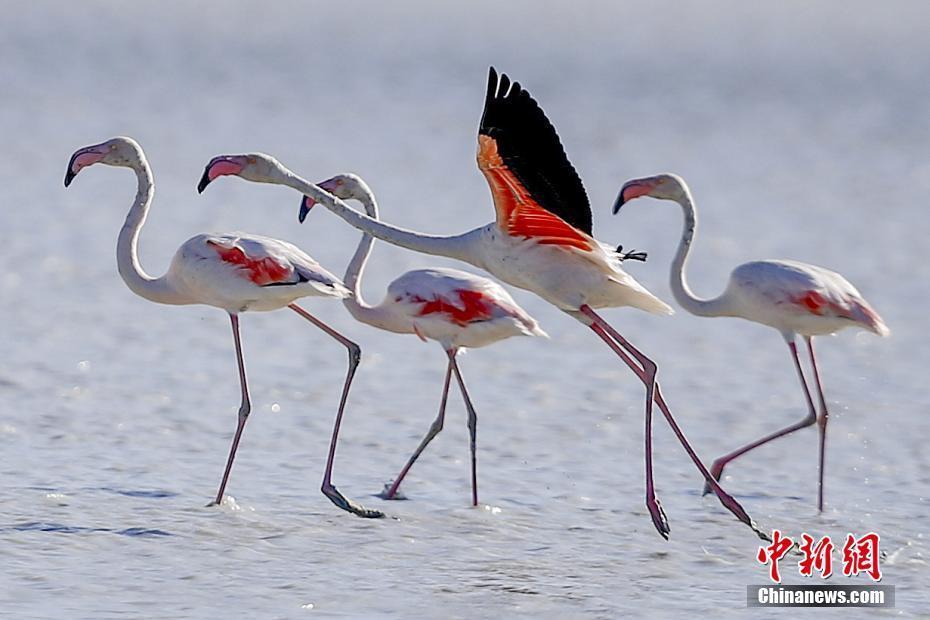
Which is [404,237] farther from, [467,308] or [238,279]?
[467,308]

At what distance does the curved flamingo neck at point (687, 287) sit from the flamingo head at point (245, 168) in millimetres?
2308

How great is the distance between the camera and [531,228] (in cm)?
653

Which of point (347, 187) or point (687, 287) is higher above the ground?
point (347, 187)

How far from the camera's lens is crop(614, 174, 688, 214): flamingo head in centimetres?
841

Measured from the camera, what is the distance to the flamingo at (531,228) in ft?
19.5

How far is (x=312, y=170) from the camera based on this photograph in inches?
714

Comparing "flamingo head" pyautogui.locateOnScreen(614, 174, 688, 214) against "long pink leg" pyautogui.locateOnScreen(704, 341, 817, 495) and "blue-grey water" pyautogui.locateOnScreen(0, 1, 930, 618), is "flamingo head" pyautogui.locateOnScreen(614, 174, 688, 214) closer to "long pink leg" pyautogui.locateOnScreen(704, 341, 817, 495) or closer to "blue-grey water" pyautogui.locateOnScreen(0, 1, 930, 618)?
"long pink leg" pyautogui.locateOnScreen(704, 341, 817, 495)

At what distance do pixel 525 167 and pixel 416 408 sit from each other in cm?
326

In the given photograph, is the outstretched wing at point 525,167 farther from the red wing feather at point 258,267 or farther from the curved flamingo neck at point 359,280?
the curved flamingo neck at point 359,280

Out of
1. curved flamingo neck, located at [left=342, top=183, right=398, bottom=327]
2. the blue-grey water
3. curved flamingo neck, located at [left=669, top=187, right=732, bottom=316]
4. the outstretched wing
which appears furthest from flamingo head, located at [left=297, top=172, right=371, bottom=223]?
the outstretched wing

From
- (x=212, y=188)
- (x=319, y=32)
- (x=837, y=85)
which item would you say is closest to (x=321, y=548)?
(x=212, y=188)

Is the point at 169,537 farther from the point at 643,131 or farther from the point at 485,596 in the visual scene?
the point at 643,131

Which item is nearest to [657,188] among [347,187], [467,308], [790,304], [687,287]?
[687,287]

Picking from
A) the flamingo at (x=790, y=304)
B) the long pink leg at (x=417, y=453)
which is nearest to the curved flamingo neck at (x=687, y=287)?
the flamingo at (x=790, y=304)
